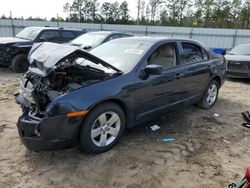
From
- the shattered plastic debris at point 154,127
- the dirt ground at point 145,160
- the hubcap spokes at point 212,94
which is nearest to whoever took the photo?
the dirt ground at point 145,160

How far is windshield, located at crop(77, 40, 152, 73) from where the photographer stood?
11.8 ft

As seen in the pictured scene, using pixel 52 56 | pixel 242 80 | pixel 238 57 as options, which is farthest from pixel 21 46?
pixel 242 80

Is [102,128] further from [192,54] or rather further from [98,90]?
[192,54]

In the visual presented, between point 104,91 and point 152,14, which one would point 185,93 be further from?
point 152,14

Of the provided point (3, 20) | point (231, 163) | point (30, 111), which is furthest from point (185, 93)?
point (3, 20)

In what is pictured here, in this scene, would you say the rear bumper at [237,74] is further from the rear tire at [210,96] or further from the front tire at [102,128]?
the front tire at [102,128]

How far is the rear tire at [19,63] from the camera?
8258 mm

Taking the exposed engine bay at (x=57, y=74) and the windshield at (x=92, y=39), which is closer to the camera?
the exposed engine bay at (x=57, y=74)

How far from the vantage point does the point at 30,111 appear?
3.04 m

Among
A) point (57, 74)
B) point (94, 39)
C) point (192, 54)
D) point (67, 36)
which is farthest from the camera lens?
point (67, 36)

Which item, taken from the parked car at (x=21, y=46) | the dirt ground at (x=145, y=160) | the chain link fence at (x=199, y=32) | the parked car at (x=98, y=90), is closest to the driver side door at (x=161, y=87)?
the parked car at (x=98, y=90)

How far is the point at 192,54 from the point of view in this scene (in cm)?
469

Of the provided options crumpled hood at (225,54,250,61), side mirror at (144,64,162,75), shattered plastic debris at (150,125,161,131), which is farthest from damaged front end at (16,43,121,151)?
crumpled hood at (225,54,250,61)

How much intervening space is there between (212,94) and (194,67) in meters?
1.24
